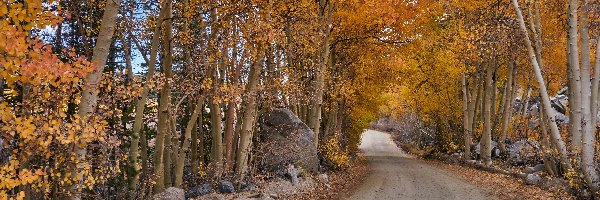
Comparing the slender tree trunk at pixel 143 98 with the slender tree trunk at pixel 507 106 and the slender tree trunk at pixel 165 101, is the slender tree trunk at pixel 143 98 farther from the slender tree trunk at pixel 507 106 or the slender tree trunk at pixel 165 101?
the slender tree trunk at pixel 507 106

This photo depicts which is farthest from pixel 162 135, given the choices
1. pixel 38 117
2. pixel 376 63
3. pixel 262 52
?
pixel 376 63

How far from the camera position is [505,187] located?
46.8 feet

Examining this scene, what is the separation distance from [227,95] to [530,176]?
32.7 feet

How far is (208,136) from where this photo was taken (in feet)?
69.8

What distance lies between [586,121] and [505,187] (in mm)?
3558

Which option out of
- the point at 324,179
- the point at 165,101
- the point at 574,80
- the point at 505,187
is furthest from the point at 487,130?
the point at 165,101

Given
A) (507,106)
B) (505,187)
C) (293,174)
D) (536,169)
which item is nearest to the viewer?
(293,174)

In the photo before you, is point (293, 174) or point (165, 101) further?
point (293, 174)

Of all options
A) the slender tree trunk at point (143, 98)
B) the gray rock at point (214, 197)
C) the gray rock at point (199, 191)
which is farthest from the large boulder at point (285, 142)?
the slender tree trunk at point (143, 98)

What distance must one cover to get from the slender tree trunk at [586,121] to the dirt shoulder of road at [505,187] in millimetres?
890

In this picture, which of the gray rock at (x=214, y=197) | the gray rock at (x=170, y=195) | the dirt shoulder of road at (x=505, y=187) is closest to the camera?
the gray rock at (x=170, y=195)

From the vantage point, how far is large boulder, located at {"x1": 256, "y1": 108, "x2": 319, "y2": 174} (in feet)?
49.1

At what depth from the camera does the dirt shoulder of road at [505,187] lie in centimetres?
1239

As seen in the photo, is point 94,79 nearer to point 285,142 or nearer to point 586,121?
point 285,142
